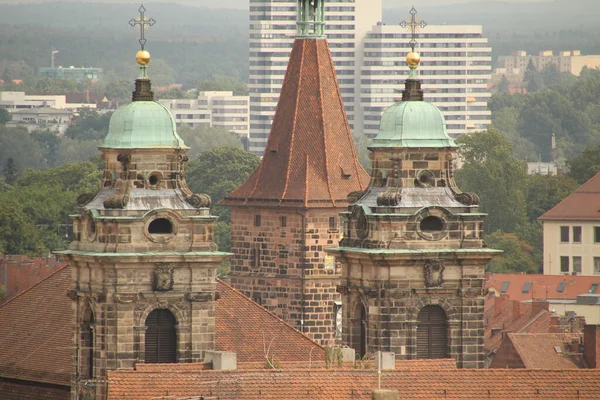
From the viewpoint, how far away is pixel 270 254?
305 ft

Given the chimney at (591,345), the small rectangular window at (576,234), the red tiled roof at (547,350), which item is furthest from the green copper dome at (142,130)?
the small rectangular window at (576,234)

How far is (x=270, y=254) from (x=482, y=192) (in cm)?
8745

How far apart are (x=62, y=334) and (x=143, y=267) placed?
1052 cm

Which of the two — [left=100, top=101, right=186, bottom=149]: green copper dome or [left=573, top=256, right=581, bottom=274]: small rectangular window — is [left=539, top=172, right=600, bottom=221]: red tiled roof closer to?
[left=573, top=256, right=581, bottom=274]: small rectangular window

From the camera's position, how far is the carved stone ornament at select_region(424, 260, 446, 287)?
72.1 metres

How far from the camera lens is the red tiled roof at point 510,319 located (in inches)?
4455

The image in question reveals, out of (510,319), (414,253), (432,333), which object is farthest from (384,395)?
(510,319)

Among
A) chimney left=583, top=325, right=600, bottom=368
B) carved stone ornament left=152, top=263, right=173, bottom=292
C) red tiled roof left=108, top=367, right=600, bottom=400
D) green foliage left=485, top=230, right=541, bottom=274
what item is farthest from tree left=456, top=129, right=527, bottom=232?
red tiled roof left=108, top=367, right=600, bottom=400

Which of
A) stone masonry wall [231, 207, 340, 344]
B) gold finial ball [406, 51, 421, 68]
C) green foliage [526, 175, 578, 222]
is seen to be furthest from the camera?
green foliage [526, 175, 578, 222]

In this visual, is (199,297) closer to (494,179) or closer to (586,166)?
(494,179)

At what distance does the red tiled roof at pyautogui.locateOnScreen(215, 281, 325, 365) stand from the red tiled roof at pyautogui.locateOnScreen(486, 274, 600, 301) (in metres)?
55.0

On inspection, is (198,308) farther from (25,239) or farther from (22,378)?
(25,239)

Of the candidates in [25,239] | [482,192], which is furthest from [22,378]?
[482,192]

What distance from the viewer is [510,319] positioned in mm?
120000
